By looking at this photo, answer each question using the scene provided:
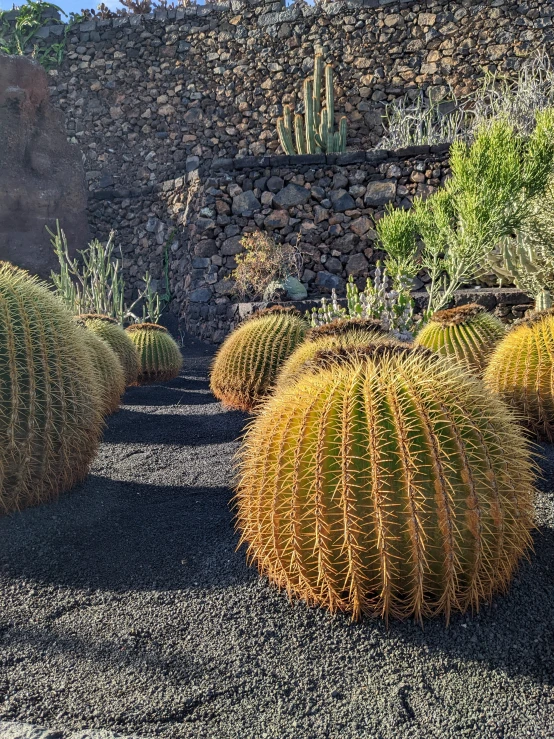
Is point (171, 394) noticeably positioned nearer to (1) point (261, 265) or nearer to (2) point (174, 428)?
(2) point (174, 428)

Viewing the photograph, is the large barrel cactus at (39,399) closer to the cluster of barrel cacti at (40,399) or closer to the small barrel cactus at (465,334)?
the cluster of barrel cacti at (40,399)

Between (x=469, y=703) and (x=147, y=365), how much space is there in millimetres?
5579

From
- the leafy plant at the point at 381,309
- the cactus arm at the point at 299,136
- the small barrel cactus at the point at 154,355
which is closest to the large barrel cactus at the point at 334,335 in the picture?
the leafy plant at the point at 381,309

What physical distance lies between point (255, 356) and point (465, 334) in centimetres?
157

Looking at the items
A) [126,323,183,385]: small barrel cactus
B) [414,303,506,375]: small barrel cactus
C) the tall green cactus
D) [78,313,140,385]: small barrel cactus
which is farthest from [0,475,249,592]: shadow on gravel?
the tall green cactus

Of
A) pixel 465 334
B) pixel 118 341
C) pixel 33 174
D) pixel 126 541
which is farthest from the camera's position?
pixel 33 174

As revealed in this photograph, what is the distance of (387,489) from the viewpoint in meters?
1.92

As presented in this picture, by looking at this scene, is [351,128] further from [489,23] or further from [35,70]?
[35,70]

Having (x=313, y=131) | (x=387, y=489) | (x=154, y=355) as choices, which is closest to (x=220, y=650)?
(x=387, y=489)

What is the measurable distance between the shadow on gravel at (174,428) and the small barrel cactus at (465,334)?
1494mm

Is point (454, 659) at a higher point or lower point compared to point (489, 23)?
lower

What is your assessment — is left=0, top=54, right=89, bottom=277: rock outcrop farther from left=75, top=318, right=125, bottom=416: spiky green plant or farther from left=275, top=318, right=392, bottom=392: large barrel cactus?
left=275, top=318, right=392, bottom=392: large barrel cactus

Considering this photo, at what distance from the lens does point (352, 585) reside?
6.49ft

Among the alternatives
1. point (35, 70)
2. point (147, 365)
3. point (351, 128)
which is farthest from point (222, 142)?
point (147, 365)
